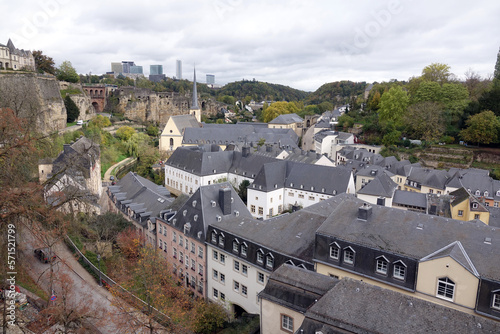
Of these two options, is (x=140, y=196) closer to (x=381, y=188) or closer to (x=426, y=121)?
(x=381, y=188)

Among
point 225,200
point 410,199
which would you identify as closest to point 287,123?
point 410,199

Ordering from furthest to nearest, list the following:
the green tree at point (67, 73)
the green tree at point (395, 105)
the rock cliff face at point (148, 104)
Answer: the rock cliff face at point (148, 104), the green tree at point (67, 73), the green tree at point (395, 105)

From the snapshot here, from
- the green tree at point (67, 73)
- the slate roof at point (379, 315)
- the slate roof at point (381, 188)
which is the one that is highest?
the green tree at point (67, 73)

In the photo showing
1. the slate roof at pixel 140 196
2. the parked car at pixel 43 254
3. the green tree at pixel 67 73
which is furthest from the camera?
the green tree at pixel 67 73

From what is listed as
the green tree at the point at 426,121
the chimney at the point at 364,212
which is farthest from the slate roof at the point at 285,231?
the green tree at the point at 426,121

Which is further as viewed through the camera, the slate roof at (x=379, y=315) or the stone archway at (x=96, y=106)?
the stone archway at (x=96, y=106)

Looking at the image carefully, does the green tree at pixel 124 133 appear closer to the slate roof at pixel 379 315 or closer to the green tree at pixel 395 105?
the green tree at pixel 395 105

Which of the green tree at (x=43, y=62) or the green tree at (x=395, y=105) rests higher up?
the green tree at (x=43, y=62)
